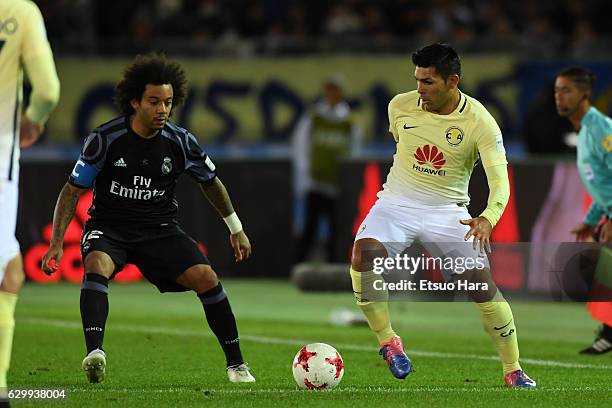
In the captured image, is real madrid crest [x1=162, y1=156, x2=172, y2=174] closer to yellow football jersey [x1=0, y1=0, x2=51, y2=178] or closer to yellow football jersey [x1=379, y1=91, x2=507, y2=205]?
yellow football jersey [x1=379, y1=91, x2=507, y2=205]

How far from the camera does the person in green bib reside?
18.3 metres

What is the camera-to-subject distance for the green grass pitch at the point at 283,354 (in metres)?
7.76

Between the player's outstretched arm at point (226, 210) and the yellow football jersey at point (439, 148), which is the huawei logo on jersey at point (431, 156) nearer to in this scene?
the yellow football jersey at point (439, 148)

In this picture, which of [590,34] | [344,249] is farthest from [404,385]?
[590,34]

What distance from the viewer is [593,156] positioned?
10.6 meters

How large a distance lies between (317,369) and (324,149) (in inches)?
432

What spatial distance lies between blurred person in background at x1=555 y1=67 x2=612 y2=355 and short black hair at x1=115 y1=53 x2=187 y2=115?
11.4ft

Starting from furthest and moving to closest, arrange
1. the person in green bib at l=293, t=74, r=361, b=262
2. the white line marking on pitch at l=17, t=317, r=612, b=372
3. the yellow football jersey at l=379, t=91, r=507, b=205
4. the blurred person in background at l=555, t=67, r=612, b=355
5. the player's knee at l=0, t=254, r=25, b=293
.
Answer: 1. the person in green bib at l=293, t=74, r=361, b=262
2. the blurred person in background at l=555, t=67, r=612, b=355
3. the white line marking on pitch at l=17, t=317, r=612, b=372
4. the yellow football jersey at l=379, t=91, r=507, b=205
5. the player's knee at l=0, t=254, r=25, b=293

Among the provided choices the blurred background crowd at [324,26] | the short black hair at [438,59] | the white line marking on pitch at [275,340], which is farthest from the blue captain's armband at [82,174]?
the blurred background crowd at [324,26]

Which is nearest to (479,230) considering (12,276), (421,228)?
(421,228)

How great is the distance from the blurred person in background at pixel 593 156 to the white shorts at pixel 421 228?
235 centimetres

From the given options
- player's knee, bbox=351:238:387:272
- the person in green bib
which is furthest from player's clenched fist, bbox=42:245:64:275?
the person in green bib

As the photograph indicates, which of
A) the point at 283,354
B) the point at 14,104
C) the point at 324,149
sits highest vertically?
the point at 14,104

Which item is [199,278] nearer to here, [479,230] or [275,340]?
[479,230]
